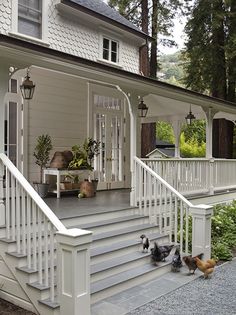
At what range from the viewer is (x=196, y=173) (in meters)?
9.54

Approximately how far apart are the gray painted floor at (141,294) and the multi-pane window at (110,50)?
7520mm

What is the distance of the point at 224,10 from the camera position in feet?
55.2

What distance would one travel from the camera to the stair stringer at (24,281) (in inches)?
162

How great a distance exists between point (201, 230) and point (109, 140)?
494 centimetres

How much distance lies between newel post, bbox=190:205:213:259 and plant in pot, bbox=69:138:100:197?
119 inches

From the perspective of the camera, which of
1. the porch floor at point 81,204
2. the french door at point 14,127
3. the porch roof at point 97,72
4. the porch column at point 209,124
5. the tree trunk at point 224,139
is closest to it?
the porch roof at point 97,72

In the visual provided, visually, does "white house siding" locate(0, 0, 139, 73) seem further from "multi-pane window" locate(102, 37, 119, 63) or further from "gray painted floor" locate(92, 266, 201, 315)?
"gray painted floor" locate(92, 266, 201, 315)

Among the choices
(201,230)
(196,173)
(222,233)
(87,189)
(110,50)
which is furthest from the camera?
(110,50)

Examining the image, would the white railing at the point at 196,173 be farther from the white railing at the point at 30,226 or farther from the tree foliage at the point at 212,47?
the tree foliage at the point at 212,47

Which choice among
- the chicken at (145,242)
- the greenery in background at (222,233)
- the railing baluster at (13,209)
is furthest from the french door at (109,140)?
the railing baluster at (13,209)

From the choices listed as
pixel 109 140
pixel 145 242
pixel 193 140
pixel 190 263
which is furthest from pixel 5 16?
pixel 193 140

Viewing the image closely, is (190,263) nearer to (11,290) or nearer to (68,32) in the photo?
(11,290)

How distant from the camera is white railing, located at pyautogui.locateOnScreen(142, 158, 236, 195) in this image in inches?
328

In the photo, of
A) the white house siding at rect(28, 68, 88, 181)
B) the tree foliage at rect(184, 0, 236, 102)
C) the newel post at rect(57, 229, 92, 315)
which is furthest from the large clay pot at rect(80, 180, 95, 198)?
the tree foliage at rect(184, 0, 236, 102)
